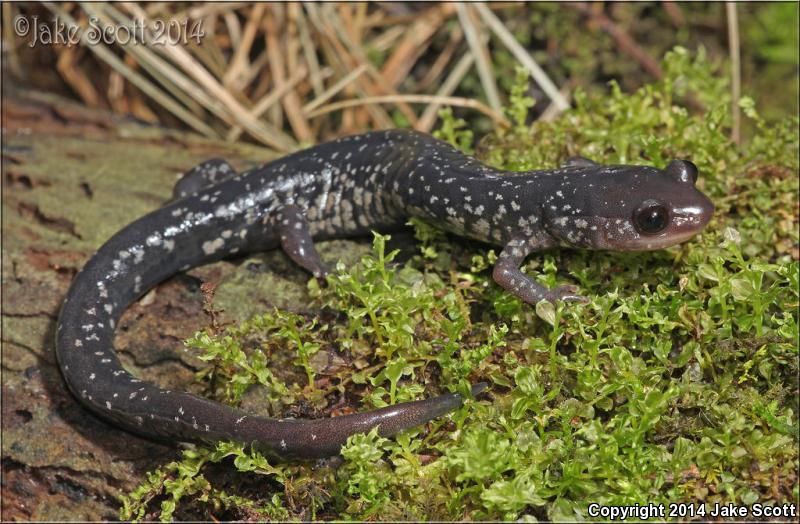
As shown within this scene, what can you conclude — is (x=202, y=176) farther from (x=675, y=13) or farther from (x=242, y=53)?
(x=675, y=13)

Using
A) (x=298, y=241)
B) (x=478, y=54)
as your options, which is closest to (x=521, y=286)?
(x=298, y=241)

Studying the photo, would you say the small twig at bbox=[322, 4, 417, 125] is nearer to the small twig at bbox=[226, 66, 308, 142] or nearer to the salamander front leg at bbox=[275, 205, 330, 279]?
the small twig at bbox=[226, 66, 308, 142]

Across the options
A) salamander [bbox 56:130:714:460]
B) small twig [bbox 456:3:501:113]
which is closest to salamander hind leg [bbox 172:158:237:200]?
salamander [bbox 56:130:714:460]

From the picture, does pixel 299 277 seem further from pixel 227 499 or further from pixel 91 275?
pixel 227 499

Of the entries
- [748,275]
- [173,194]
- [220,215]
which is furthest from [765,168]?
[173,194]

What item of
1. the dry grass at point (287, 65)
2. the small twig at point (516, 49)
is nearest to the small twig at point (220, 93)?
the dry grass at point (287, 65)

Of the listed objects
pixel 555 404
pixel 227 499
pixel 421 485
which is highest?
pixel 555 404

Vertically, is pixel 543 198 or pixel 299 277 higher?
pixel 543 198
